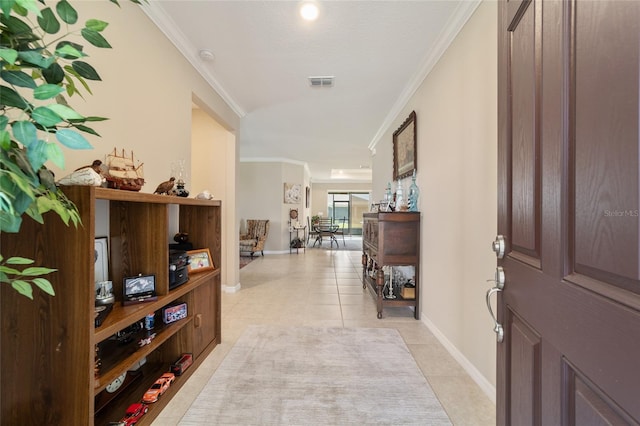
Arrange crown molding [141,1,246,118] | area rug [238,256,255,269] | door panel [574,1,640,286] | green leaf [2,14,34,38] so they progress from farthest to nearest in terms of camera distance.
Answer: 1. area rug [238,256,255,269]
2. crown molding [141,1,246,118]
3. green leaf [2,14,34,38]
4. door panel [574,1,640,286]

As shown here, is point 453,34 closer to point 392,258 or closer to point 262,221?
point 392,258

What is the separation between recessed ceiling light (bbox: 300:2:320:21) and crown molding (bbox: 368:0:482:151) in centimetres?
100

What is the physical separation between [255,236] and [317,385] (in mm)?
5416

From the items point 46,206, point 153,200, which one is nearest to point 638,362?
point 46,206

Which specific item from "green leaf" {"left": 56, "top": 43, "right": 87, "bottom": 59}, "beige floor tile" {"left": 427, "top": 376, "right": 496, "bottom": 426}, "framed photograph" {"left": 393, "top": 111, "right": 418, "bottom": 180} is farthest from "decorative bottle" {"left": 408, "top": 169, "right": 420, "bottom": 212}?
"green leaf" {"left": 56, "top": 43, "right": 87, "bottom": 59}

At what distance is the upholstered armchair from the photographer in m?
6.33

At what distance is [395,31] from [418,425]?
8.75 feet

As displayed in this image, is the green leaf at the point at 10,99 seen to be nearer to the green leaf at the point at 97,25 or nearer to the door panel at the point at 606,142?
the green leaf at the point at 97,25

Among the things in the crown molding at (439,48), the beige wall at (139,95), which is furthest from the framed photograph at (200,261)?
the crown molding at (439,48)

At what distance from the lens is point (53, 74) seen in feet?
2.06

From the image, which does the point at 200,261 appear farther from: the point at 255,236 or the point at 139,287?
the point at 255,236

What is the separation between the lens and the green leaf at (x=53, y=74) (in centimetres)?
62

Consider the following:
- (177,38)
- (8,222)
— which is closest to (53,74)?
→ (8,222)

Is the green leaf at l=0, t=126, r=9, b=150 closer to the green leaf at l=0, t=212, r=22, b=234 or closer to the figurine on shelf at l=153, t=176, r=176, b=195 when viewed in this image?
the green leaf at l=0, t=212, r=22, b=234
